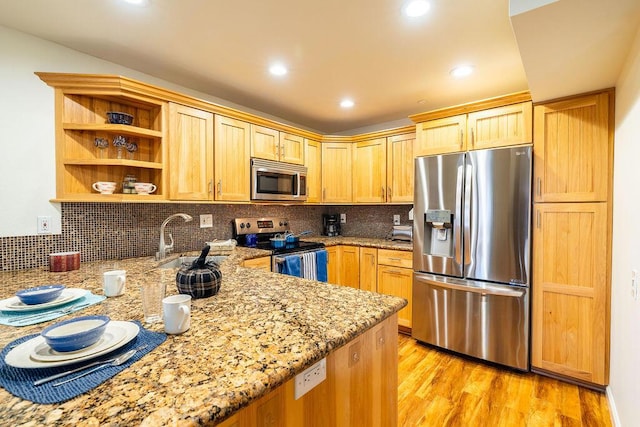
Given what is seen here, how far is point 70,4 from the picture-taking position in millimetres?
1614

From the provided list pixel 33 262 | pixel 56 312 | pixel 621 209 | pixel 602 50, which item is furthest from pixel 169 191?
pixel 621 209

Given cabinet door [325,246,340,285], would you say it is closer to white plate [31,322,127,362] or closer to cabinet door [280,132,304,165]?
cabinet door [280,132,304,165]

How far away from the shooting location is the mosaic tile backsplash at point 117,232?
1935 mm

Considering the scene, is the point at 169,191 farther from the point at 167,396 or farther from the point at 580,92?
the point at 580,92

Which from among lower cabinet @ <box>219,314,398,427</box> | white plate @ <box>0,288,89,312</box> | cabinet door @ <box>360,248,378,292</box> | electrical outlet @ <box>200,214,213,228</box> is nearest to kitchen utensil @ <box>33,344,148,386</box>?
lower cabinet @ <box>219,314,398,427</box>

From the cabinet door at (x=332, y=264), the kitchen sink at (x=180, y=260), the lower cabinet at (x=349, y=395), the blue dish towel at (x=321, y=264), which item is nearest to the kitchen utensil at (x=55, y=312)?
the lower cabinet at (x=349, y=395)

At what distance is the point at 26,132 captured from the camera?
190 cm

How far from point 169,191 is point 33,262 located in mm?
955

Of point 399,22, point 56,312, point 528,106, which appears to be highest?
point 399,22

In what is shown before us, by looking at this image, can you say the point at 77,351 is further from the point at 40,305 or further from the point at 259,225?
the point at 259,225

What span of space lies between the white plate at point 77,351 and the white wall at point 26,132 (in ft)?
5.45

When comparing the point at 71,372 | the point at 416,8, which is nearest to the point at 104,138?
the point at 71,372

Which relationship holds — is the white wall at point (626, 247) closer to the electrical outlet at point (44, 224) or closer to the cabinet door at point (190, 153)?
the cabinet door at point (190, 153)

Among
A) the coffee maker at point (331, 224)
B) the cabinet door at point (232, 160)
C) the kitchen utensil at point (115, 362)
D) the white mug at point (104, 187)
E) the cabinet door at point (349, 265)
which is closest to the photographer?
the kitchen utensil at point (115, 362)
